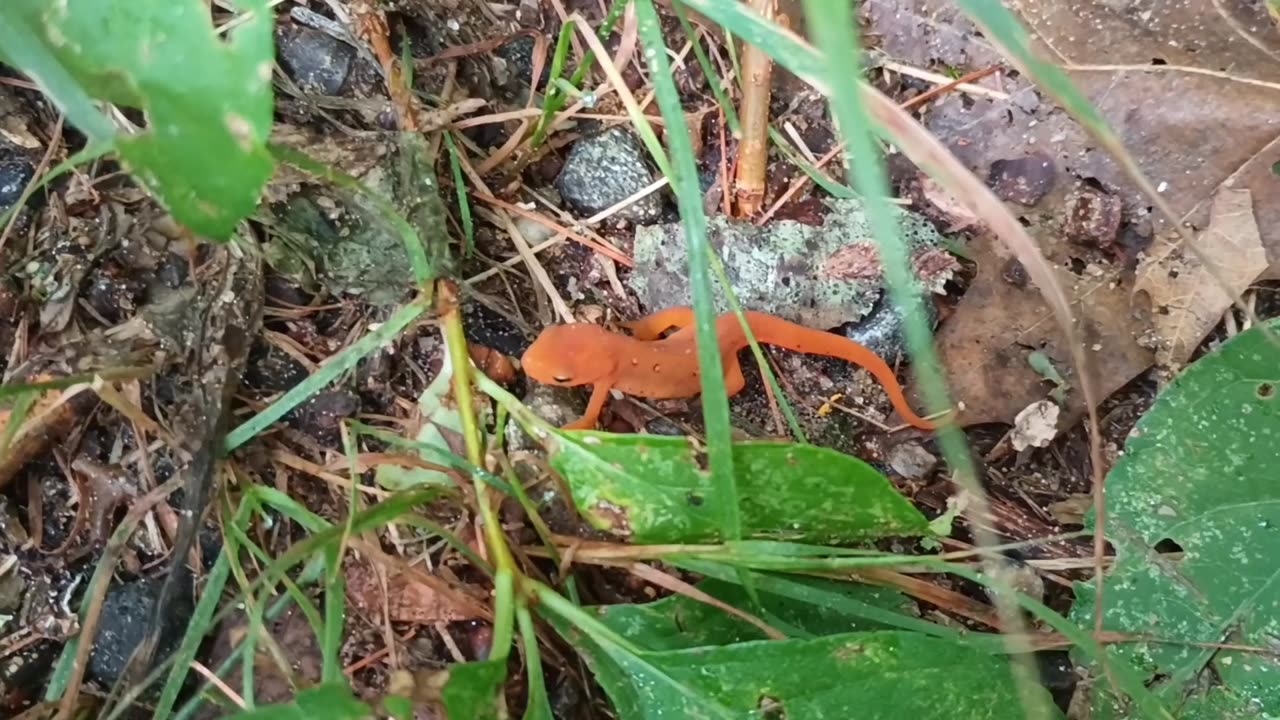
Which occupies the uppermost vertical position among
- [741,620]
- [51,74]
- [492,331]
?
[51,74]

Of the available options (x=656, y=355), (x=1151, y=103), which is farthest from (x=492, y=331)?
(x=1151, y=103)

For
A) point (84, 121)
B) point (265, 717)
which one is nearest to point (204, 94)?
point (84, 121)

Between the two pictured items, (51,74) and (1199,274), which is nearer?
(51,74)

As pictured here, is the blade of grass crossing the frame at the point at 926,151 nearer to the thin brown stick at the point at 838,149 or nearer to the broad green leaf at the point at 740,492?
the broad green leaf at the point at 740,492

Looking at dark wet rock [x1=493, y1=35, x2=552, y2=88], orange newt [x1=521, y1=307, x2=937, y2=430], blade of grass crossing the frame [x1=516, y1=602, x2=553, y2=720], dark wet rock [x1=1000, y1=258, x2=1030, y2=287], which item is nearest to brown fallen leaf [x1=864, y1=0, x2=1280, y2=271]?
dark wet rock [x1=1000, y1=258, x2=1030, y2=287]

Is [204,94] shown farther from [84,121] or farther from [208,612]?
[208,612]

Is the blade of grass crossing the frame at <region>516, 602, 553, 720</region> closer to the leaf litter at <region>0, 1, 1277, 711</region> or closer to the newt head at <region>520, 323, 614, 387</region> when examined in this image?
the leaf litter at <region>0, 1, 1277, 711</region>

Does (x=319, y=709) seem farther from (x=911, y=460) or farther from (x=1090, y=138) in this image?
(x=1090, y=138)
